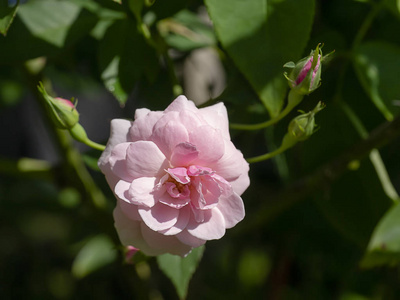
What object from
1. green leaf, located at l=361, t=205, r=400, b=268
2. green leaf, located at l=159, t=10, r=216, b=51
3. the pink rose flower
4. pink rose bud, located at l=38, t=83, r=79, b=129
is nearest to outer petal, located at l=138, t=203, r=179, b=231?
the pink rose flower

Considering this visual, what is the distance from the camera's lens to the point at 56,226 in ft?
4.94

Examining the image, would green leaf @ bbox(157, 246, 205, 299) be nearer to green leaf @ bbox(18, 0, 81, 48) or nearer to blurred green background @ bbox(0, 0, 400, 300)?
blurred green background @ bbox(0, 0, 400, 300)

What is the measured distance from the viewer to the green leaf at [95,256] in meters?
0.65

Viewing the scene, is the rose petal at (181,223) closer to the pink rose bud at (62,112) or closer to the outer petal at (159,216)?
the outer petal at (159,216)

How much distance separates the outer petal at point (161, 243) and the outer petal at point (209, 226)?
23mm

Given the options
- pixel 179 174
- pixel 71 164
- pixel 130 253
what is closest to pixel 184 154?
pixel 179 174

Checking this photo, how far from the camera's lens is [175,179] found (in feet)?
1.28

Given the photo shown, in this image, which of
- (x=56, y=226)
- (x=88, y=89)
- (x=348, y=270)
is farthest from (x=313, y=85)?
(x=56, y=226)

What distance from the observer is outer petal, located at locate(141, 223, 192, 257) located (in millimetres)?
384

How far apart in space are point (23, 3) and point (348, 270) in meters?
0.58

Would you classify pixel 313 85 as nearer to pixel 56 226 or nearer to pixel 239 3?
pixel 239 3

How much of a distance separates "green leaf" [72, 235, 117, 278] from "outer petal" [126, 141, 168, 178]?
0.97 ft

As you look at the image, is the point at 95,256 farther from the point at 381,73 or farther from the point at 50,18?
the point at 381,73

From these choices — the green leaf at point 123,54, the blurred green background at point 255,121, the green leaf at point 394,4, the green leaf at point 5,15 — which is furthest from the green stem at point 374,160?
the green leaf at point 5,15
